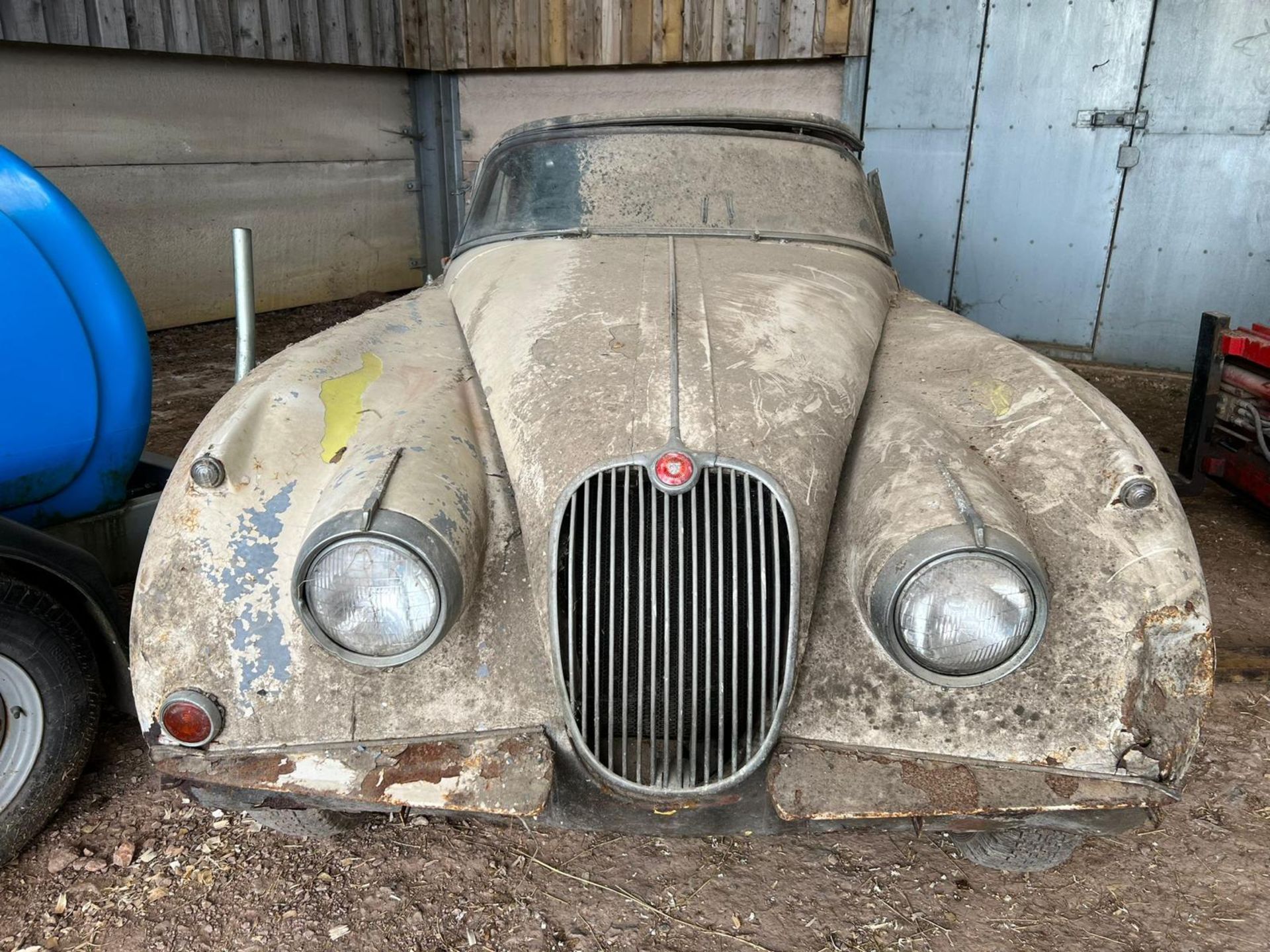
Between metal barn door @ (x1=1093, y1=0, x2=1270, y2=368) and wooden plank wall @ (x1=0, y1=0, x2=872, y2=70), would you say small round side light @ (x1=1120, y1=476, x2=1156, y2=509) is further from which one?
wooden plank wall @ (x1=0, y1=0, x2=872, y2=70)

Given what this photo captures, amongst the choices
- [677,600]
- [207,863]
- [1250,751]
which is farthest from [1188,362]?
[207,863]

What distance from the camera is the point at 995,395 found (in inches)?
102

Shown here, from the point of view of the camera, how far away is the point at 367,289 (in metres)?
9.96

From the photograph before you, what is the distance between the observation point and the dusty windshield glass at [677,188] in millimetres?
3514

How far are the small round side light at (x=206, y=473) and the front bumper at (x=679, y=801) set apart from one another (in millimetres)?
613

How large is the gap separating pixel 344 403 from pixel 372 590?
0.80 meters

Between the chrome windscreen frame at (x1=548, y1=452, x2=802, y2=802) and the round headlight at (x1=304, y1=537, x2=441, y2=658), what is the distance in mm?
274

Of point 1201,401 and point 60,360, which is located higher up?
point 60,360

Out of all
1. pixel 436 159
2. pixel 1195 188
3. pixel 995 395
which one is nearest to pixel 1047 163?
pixel 1195 188

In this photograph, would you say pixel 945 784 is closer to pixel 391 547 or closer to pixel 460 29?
pixel 391 547

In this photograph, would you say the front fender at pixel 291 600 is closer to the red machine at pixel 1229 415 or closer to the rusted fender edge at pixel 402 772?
the rusted fender edge at pixel 402 772

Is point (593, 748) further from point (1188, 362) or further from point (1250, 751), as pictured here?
point (1188, 362)

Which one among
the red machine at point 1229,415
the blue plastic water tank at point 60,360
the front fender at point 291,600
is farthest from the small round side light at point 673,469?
the red machine at point 1229,415

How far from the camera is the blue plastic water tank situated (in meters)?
2.74
